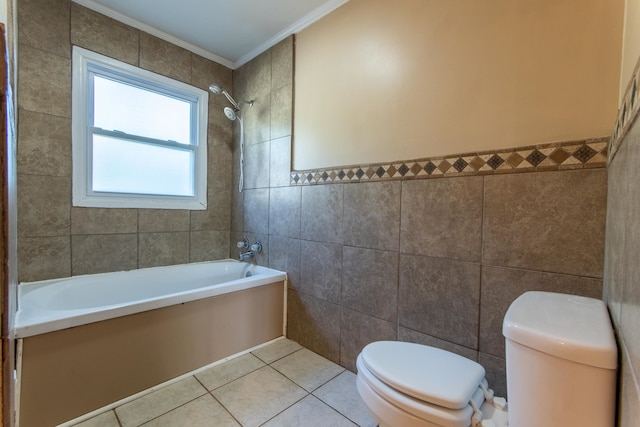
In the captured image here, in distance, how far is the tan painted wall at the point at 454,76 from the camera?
1.07 meters

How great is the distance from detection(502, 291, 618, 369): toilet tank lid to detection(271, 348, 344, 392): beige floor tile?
4.22ft

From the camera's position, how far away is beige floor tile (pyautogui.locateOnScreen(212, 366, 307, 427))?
143cm

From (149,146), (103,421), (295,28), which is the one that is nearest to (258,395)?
(103,421)

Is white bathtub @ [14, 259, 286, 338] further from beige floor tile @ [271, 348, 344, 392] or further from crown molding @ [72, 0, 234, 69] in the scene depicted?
crown molding @ [72, 0, 234, 69]

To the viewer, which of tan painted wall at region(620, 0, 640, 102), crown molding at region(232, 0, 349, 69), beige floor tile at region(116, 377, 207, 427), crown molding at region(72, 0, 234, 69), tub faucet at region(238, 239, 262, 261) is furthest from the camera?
tub faucet at region(238, 239, 262, 261)

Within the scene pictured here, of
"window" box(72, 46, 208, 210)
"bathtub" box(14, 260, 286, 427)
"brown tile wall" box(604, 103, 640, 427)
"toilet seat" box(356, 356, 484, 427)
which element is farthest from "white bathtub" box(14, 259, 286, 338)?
"brown tile wall" box(604, 103, 640, 427)

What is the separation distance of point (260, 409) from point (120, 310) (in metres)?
0.92

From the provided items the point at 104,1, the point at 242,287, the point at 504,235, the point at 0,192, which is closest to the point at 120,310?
the point at 242,287

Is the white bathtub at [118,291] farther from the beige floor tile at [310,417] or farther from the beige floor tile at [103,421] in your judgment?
the beige floor tile at [310,417]

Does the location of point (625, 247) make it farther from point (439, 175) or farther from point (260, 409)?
point (260, 409)

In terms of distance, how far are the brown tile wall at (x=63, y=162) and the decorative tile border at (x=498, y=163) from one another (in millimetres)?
1828

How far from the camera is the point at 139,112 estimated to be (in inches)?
93.3

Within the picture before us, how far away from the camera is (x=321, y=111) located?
79.3 inches

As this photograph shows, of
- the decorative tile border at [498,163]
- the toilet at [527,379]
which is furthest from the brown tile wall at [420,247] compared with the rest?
the toilet at [527,379]
